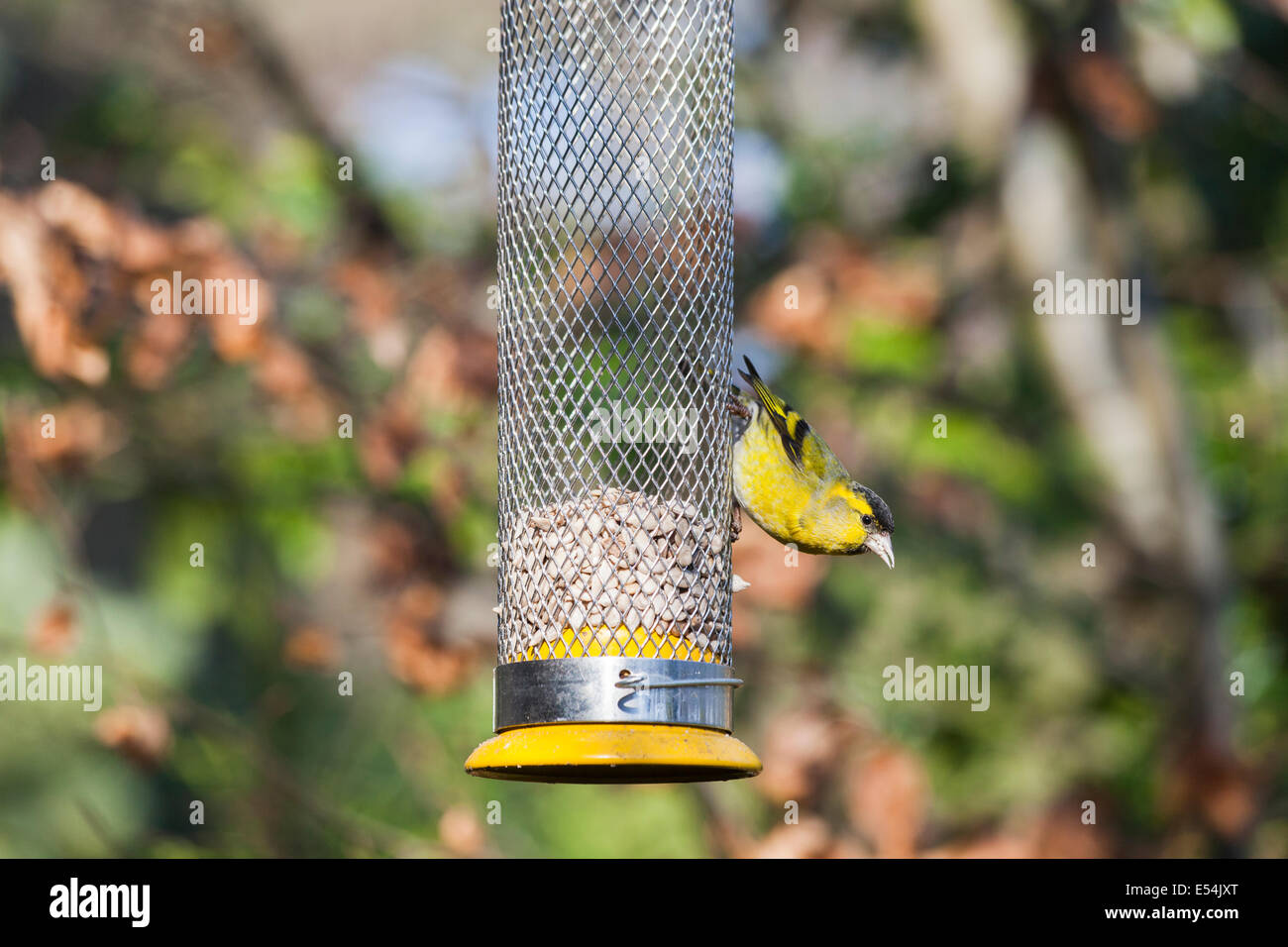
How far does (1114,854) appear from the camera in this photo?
Answer: 8992mm

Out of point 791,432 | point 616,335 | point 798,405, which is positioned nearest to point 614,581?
point 616,335

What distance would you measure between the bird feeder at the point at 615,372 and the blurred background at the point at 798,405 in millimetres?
3259

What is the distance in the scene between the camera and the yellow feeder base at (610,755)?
4160 millimetres

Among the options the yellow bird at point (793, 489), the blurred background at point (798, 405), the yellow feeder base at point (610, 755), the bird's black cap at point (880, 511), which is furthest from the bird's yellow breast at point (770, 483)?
the blurred background at point (798, 405)

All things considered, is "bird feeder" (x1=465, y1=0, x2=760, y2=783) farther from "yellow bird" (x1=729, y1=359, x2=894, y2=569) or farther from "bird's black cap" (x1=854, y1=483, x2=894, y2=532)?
"bird's black cap" (x1=854, y1=483, x2=894, y2=532)

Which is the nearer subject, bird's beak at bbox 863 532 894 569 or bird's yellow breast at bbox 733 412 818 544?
bird's yellow breast at bbox 733 412 818 544

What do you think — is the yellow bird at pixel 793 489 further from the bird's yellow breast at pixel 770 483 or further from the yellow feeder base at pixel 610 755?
the yellow feeder base at pixel 610 755

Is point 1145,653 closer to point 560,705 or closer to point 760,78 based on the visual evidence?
point 760,78

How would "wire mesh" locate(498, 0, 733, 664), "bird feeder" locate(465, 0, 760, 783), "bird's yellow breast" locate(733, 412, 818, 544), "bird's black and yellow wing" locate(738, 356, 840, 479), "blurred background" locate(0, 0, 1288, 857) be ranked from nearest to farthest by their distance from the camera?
"bird feeder" locate(465, 0, 760, 783)
"wire mesh" locate(498, 0, 733, 664)
"bird's yellow breast" locate(733, 412, 818, 544)
"bird's black and yellow wing" locate(738, 356, 840, 479)
"blurred background" locate(0, 0, 1288, 857)

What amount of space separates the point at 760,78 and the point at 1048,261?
2490 mm

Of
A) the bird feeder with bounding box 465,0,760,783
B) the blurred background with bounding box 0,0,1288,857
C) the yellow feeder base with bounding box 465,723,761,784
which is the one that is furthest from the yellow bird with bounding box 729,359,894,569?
the blurred background with bounding box 0,0,1288,857

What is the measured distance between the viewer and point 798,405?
955 centimetres

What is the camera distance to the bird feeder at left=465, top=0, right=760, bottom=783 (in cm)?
459

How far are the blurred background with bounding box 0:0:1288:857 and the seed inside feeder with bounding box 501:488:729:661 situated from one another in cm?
322
